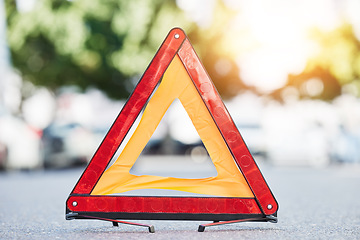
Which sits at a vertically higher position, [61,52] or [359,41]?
[359,41]

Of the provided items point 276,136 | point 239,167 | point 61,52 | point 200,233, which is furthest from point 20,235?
point 61,52

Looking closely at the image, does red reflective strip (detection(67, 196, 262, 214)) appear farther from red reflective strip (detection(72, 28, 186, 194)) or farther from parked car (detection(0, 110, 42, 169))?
parked car (detection(0, 110, 42, 169))

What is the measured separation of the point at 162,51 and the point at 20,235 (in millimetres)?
1733

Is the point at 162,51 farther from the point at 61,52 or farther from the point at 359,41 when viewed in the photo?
the point at 359,41

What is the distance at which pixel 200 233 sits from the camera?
5.18m

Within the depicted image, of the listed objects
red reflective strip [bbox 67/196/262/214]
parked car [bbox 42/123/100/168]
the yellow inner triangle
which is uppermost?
parked car [bbox 42/123/100/168]

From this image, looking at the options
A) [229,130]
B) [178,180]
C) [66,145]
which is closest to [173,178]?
[178,180]

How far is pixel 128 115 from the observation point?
5.16 metres

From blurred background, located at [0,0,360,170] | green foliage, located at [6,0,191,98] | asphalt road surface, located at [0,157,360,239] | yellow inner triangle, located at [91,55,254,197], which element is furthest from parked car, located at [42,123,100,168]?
yellow inner triangle, located at [91,55,254,197]

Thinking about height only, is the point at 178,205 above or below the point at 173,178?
below

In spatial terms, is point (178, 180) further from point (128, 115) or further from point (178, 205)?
point (128, 115)

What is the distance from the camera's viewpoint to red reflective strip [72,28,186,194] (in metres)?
5.09

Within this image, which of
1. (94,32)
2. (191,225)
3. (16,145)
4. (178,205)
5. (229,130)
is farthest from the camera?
(94,32)

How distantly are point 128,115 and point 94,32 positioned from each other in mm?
24170
